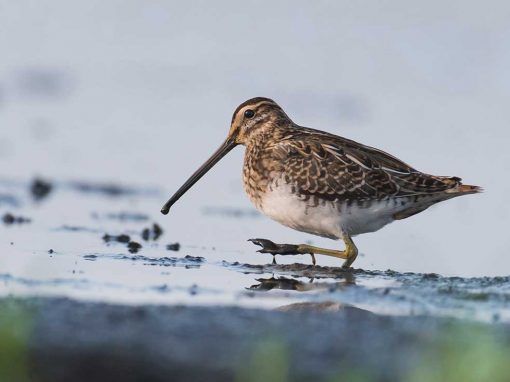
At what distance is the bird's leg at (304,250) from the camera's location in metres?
10.1

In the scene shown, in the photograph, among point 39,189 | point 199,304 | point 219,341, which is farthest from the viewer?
point 39,189

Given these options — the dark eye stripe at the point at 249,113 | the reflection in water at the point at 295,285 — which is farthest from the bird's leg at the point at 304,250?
the dark eye stripe at the point at 249,113

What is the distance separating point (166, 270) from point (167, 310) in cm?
210

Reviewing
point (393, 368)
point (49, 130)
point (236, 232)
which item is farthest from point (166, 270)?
point (49, 130)

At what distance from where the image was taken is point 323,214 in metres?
10.3

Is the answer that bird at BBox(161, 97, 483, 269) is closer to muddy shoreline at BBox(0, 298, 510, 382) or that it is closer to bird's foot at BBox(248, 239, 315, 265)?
bird's foot at BBox(248, 239, 315, 265)

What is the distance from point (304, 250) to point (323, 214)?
32cm

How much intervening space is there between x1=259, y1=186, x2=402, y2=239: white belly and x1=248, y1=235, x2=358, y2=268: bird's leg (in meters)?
0.12

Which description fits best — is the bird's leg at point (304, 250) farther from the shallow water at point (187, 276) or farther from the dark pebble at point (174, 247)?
the dark pebble at point (174, 247)

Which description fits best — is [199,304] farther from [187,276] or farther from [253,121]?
[253,121]

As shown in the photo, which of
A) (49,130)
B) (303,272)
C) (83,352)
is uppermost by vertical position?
(49,130)

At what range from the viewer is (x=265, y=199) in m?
10.6

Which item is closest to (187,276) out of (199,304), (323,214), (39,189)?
(199,304)

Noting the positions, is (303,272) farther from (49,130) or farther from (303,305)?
(49,130)
